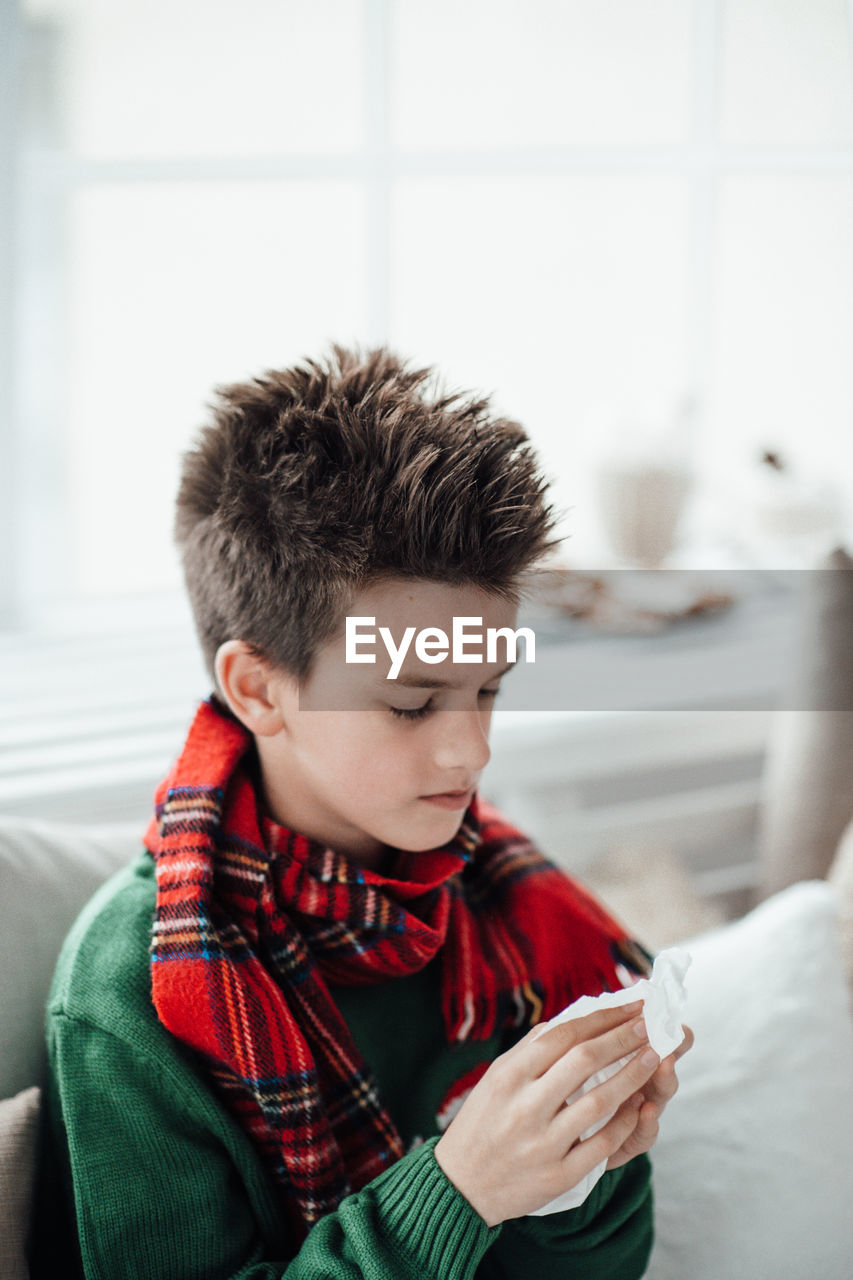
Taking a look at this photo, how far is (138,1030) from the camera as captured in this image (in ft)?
2.43

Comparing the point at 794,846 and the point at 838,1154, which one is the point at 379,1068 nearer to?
the point at 838,1154

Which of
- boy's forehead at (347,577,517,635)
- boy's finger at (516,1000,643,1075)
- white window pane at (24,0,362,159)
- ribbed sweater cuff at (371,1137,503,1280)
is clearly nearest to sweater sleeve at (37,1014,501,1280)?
ribbed sweater cuff at (371,1137,503,1280)

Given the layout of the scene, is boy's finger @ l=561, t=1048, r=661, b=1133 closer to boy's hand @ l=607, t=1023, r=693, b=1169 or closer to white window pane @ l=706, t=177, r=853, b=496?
boy's hand @ l=607, t=1023, r=693, b=1169

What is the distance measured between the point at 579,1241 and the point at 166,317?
4.52ft

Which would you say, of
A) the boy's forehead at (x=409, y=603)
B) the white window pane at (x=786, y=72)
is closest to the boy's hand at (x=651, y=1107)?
the boy's forehead at (x=409, y=603)

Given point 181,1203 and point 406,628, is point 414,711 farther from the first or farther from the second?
point 181,1203

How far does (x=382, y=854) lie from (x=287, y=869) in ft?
0.46

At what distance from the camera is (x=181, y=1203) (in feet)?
2.33

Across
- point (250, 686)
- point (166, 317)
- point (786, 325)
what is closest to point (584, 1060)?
point (250, 686)

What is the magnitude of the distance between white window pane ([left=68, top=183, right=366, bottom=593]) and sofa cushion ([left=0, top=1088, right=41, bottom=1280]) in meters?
1.07

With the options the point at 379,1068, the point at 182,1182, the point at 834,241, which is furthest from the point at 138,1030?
the point at 834,241

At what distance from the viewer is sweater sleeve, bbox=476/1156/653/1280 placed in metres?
0.81

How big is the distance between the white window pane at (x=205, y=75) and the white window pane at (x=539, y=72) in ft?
0.38

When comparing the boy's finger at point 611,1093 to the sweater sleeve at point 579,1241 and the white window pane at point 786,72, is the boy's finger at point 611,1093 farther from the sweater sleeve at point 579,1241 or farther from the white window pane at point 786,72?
the white window pane at point 786,72
